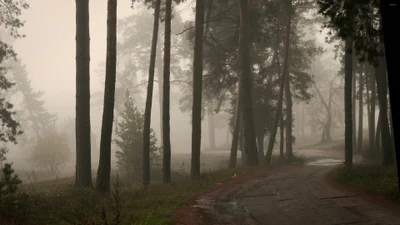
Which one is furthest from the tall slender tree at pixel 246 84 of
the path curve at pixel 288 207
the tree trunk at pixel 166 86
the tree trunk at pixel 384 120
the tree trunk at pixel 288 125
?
the path curve at pixel 288 207

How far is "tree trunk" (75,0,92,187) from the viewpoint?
47.0ft

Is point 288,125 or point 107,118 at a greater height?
point 107,118

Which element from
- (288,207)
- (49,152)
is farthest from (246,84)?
(49,152)

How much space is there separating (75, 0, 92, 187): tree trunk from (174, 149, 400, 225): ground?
5.31m

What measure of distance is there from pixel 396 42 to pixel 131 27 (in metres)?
44.2

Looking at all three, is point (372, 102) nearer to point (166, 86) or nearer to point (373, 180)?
point (373, 180)

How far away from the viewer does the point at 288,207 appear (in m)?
9.66

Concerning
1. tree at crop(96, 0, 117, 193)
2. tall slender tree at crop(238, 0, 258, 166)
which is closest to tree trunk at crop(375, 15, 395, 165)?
tall slender tree at crop(238, 0, 258, 166)

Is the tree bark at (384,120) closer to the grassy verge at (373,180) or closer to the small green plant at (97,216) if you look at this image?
the grassy verge at (373,180)

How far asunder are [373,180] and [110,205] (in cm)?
953

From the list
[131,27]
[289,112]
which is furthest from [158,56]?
[289,112]

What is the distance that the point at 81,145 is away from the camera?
14.3m

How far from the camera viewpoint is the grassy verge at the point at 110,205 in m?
8.82

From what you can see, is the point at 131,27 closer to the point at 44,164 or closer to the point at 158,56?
the point at 158,56
